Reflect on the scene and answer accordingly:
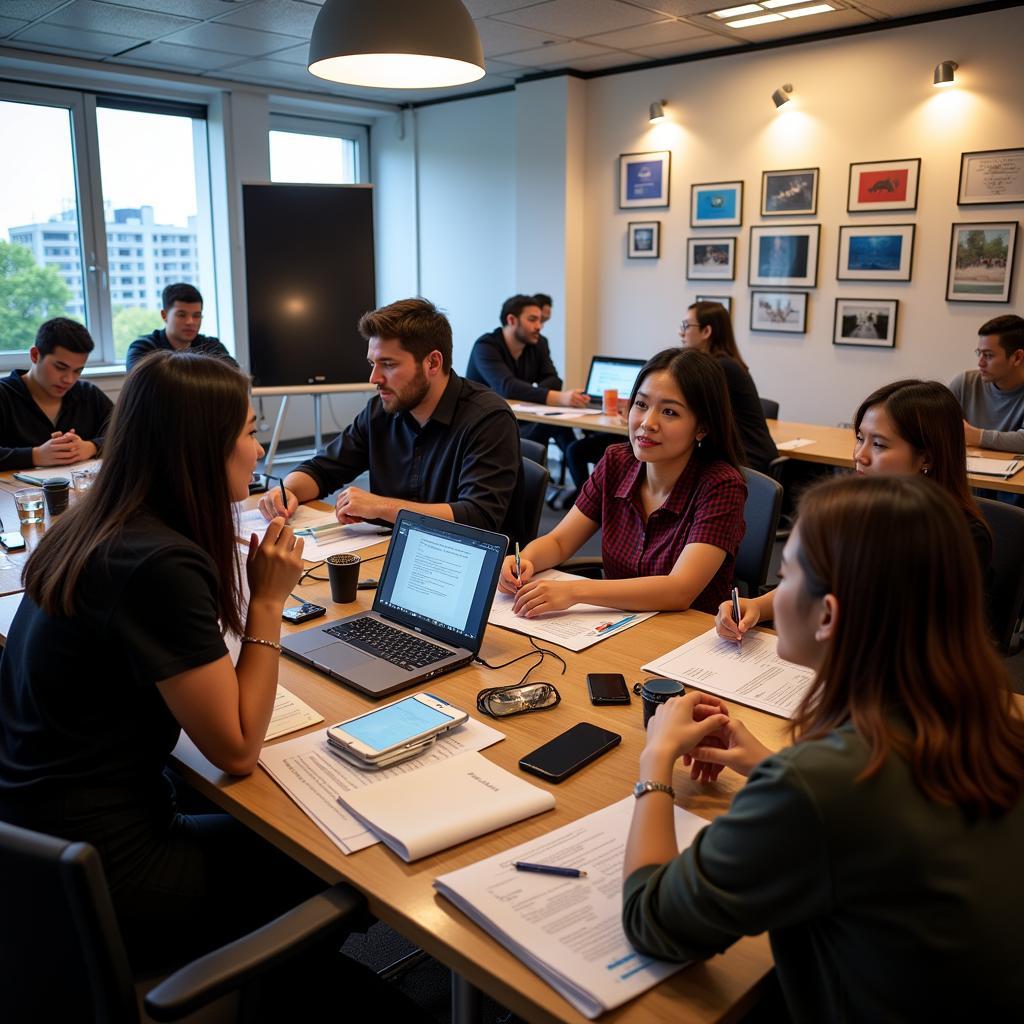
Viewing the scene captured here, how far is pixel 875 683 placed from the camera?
0.90 m

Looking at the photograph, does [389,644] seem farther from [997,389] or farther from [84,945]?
[997,389]

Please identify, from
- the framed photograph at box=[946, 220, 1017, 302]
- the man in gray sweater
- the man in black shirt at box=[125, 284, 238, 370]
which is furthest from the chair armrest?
the framed photograph at box=[946, 220, 1017, 302]

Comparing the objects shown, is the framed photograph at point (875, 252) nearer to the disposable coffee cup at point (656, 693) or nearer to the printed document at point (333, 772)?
the disposable coffee cup at point (656, 693)

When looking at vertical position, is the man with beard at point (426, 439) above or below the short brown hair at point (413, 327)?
below

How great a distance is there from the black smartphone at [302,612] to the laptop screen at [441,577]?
0.46ft

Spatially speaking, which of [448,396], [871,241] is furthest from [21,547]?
[871,241]

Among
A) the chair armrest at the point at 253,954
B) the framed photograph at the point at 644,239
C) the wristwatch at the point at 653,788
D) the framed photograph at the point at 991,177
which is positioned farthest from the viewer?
the framed photograph at the point at 644,239

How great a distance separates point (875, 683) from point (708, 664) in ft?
2.65

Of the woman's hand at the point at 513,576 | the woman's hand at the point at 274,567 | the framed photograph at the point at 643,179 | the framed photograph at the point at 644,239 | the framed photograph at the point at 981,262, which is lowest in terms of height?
the woman's hand at the point at 513,576

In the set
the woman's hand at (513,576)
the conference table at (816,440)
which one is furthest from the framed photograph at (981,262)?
the woman's hand at (513,576)

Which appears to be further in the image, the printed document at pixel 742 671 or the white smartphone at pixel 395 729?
the printed document at pixel 742 671

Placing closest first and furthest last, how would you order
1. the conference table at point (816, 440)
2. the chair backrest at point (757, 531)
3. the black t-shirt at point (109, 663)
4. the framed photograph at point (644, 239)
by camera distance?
1. the black t-shirt at point (109, 663)
2. the chair backrest at point (757, 531)
3. the conference table at point (816, 440)
4. the framed photograph at point (644, 239)

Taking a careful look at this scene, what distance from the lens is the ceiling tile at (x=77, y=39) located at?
16.4ft

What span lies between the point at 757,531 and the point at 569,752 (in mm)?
1328
